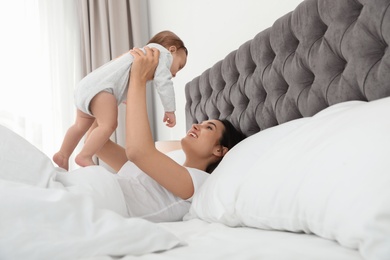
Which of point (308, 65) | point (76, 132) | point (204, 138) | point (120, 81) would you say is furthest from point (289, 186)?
point (76, 132)

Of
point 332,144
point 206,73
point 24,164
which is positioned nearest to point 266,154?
point 332,144

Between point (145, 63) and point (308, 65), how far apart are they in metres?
0.70

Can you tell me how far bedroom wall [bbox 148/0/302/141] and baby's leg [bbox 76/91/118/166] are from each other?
3.00 ft

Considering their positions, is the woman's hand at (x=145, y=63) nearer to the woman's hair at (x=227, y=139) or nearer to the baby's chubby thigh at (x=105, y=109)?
the baby's chubby thigh at (x=105, y=109)

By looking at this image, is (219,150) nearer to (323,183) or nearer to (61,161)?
(61,161)

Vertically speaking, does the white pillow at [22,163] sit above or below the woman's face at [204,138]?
above

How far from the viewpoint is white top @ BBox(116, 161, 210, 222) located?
1.61 m

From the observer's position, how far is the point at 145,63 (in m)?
2.01

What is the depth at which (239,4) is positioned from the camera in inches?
106

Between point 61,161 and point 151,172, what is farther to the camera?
point 61,161

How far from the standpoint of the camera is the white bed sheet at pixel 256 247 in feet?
2.84

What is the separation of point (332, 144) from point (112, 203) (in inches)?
26.7

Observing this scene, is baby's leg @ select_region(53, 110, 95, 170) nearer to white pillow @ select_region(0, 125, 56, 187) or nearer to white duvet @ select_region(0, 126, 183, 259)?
white pillow @ select_region(0, 125, 56, 187)

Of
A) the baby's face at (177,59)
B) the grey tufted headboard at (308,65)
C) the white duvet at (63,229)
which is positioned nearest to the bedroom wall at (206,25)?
the grey tufted headboard at (308,65)
